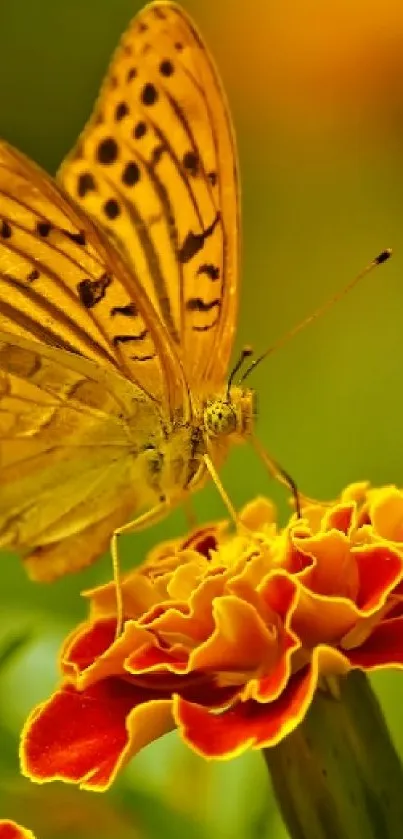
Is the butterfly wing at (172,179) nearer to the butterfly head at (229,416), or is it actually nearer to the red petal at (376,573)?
the butterfly head at (229,416)

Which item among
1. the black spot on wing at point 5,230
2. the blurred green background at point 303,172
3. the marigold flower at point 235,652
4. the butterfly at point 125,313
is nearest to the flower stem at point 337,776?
the marigold flower at point 235,652

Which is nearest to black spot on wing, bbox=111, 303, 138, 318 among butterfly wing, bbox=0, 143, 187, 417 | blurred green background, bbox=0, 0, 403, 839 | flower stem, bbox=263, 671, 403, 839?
butterfly wing, bbox=0, 143, 187, 417

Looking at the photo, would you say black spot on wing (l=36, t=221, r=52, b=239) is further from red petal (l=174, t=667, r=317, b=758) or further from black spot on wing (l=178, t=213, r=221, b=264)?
red petal (l=174, t=667, r=317, b=758)

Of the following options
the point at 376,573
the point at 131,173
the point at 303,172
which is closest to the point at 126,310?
the point at 131,173

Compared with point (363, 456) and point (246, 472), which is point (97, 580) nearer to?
point (246, 472)

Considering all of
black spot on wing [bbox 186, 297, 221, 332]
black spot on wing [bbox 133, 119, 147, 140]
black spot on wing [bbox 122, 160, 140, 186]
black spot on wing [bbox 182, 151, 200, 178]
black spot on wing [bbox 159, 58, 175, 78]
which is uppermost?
black spot on wing [bbox 159, 58, 175, 78]
